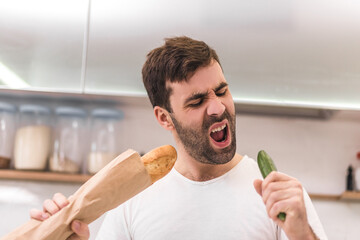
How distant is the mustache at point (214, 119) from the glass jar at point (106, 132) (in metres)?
1.02

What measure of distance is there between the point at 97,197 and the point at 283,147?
4.92ft

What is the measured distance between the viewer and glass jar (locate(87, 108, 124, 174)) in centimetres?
211

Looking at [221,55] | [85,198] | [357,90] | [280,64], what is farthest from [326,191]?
[85,198]

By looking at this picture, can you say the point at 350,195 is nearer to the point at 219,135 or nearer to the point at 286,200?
the point at 219,135

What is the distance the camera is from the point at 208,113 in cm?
113

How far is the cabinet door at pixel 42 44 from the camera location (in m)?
1.97

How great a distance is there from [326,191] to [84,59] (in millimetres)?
1234

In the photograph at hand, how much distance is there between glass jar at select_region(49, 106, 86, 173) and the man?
856 millimetres

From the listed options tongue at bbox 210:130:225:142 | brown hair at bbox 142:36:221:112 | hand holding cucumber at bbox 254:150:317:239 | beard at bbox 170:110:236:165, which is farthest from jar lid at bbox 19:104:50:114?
hand holding cucumber at bbox 254:150:317:239

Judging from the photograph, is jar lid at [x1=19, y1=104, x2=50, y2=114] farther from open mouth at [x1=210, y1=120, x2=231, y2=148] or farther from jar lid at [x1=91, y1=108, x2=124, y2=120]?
open mouth at [x1=210, y1=120, x2=231, y2=148]

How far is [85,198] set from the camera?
0.78 m

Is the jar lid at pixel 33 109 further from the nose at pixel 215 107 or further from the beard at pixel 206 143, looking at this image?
the nose at pixel 215 107

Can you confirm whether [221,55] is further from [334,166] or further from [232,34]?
[334,166]

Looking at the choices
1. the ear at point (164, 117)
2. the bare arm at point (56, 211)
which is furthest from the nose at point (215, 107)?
the bare arm at point (56, 211)
